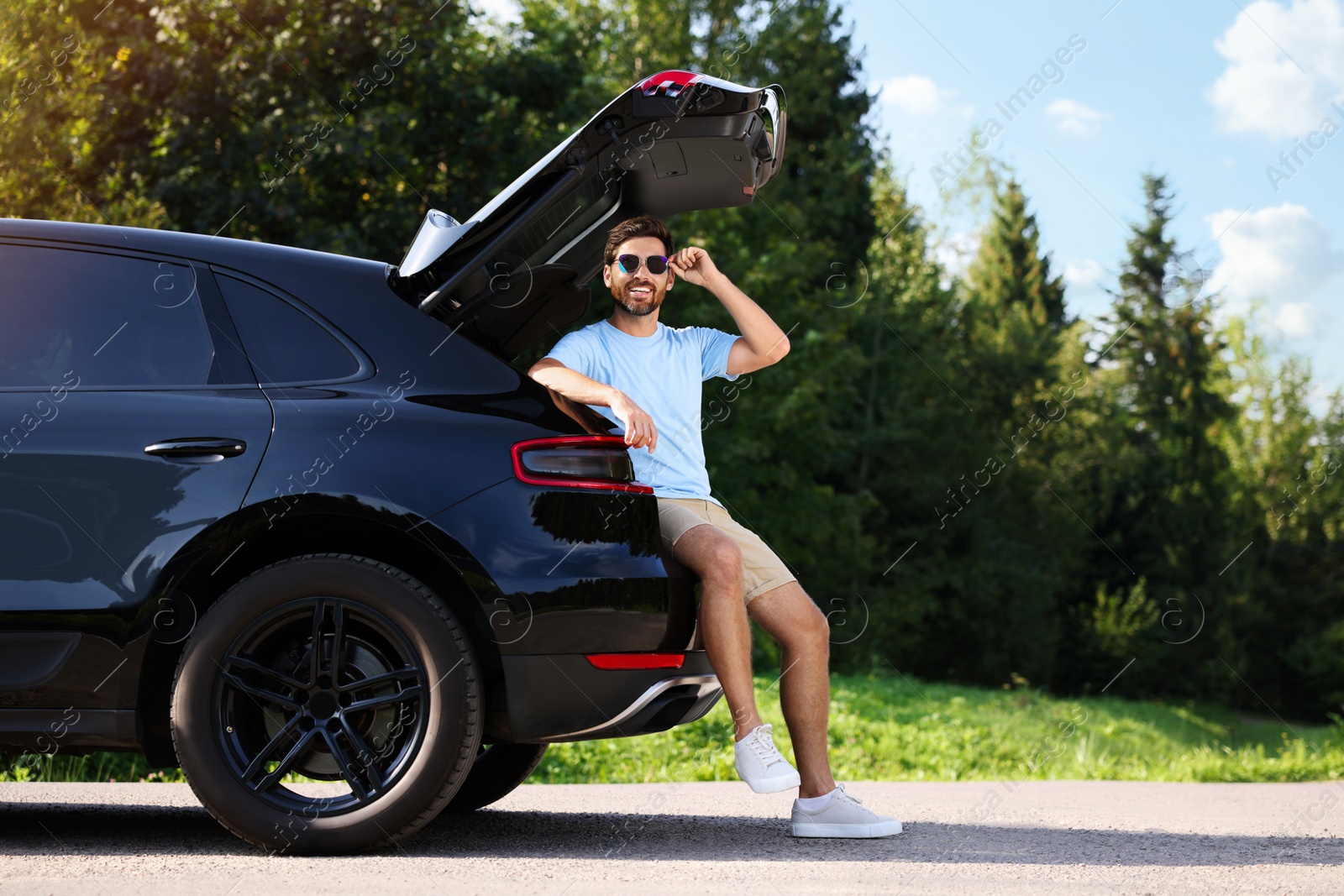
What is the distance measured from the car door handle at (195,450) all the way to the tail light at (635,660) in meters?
1.13

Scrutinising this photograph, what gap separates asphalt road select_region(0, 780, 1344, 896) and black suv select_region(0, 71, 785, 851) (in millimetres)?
297

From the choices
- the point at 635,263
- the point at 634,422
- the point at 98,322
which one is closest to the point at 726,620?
the point at 634,422

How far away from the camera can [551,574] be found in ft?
11.1

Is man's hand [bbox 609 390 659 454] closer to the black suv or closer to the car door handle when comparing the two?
the black suv

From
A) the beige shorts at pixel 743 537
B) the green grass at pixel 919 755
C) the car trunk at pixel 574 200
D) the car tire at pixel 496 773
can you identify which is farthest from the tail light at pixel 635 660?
the green grass at pixel 919 755

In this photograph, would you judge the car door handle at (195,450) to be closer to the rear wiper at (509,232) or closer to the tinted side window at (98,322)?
the tinted side window at (98,322)

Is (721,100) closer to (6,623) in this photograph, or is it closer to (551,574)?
(551,574)

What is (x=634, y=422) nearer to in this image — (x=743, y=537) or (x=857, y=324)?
(x=743, y=537)

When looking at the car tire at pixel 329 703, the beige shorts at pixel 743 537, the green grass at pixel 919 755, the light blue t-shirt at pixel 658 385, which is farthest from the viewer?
the green grass at pixel 919 755

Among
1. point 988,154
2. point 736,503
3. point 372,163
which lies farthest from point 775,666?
A: point 988,154

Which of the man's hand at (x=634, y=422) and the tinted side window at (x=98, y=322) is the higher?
the tinted side window at (x=98, y=322)

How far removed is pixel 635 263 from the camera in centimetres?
410

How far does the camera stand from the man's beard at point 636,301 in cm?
411

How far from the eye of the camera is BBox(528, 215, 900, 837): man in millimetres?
3725
